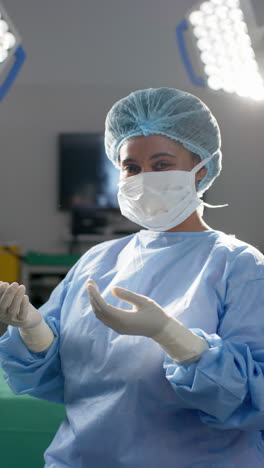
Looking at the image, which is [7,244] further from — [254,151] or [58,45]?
[254,151]

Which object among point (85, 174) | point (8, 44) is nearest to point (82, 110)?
point (85, 174)

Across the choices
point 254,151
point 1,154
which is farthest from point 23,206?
point 254,151

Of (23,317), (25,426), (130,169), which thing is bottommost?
(25,426)

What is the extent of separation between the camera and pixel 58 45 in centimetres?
531

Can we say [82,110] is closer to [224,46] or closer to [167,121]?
[224,46]

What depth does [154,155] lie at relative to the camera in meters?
1.15

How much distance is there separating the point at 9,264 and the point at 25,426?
3.40 m

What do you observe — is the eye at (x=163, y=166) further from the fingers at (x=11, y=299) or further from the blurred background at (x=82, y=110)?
the blurred background at (x=82, y=110)

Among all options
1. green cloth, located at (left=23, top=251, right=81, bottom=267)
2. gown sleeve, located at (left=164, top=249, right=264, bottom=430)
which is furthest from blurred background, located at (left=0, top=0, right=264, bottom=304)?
gown sleeve, located at (left=164, top=249, right=264, bottom=430)

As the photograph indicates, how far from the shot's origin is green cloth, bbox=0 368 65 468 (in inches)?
53.5

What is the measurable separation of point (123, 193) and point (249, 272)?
0.38 metres

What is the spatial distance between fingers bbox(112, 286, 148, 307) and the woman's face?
377 mm

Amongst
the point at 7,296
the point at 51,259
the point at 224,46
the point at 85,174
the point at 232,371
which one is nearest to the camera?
the point at 232,371

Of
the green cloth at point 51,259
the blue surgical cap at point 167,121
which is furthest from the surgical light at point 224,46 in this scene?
the green cloth at point 51,259
